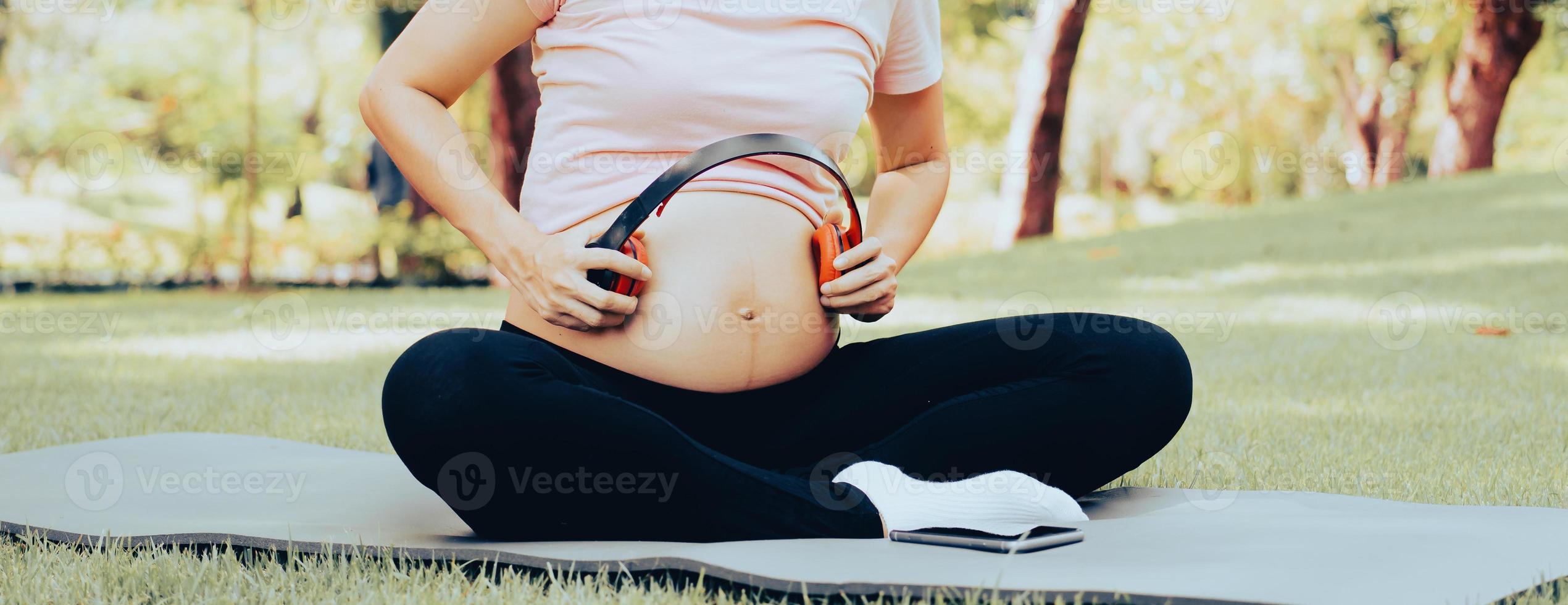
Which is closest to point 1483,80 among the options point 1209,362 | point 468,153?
point 1209,362

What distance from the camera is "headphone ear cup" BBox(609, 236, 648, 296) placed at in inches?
67.5

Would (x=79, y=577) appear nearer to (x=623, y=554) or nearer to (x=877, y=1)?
(x=623, y=554)

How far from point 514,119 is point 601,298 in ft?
26.0

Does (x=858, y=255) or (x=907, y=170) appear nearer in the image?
(x=858, y=255)

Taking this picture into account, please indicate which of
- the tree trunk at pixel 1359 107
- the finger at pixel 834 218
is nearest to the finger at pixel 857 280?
the finger at pixel 834 218

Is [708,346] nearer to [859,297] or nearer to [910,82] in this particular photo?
[859,297]

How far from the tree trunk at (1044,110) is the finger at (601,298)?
9264 mm

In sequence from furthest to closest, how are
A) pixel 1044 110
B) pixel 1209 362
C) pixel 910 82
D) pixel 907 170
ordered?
1. pixel 1044 110
2. pixel 1209 362
3. pixel 907 170
4. pixel 910 82

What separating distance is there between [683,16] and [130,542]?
3.70ft

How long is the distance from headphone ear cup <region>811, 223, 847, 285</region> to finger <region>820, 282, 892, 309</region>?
1.1 inches

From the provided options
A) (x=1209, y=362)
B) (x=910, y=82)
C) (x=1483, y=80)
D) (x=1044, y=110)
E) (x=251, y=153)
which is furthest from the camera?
(x=1483, y=80)

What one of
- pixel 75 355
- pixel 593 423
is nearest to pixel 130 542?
pixel 593 423

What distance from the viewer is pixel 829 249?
6.12 feet

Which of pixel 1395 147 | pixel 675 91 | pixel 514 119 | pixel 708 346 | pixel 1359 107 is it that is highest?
pixel 1359 107
